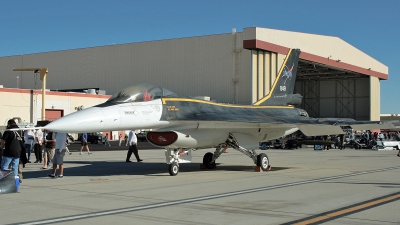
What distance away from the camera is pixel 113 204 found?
939 centimetres

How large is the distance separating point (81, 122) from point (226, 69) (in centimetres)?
3829

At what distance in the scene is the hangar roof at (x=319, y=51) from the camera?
46.3 metres

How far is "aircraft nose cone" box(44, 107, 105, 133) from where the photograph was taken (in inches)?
472

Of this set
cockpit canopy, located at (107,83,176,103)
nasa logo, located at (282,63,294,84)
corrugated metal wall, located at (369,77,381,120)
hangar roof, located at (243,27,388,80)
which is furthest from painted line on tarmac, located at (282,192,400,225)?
corrugated metal wall, located at (369,77,381,120)

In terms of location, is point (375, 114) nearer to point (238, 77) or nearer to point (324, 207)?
point (238, 77)

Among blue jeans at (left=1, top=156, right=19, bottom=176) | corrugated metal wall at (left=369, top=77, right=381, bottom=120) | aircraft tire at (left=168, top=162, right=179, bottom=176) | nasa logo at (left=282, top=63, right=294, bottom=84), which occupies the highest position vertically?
corrugated metal wall at (left=369, top=77, right=381, bottom=120)

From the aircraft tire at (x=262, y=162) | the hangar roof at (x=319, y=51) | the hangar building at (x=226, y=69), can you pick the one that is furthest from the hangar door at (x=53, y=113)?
the aircraft tire at (x=262, y=162)

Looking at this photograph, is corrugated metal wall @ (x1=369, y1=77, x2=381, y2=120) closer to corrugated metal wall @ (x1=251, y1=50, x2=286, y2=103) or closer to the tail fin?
corrugated metal wall @ (x1=251, y1=50, x2=286, y2=103)

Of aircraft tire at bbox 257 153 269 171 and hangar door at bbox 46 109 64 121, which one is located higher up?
hangar door at bbox 46 109 64 121

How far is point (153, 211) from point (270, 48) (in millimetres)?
39681

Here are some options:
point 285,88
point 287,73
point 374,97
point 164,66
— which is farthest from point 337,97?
point 285,88

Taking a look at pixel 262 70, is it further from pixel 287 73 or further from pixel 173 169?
pixel 173 169

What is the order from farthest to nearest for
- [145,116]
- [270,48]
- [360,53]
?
[360,53] < [270,48] < [145,116]

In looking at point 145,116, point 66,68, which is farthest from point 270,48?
point 145,116
